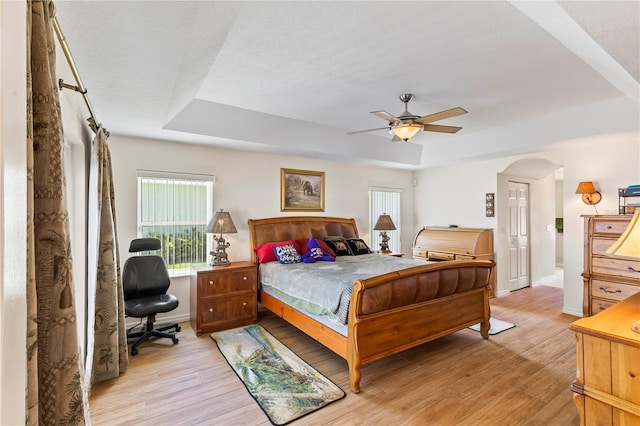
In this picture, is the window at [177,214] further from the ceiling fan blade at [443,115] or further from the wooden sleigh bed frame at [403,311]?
the ceiling fan blade at [443,115]

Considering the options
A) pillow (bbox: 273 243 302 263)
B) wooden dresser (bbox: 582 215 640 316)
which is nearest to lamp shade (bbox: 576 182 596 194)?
wooden dresser (bbox: 582 215 640 316)

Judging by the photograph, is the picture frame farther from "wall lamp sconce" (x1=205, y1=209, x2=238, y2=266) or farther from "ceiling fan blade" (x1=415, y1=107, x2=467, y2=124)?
"ceiling fan blade" (x1=415, y1=107, x2=467, y2=124)

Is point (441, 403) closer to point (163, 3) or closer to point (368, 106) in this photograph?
point (368, 106)

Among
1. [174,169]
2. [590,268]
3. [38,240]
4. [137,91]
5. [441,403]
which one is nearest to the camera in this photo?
[38,240]

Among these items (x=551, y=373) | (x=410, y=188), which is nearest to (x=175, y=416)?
(x=551, y=373)

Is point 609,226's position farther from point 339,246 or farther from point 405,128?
point 339,246

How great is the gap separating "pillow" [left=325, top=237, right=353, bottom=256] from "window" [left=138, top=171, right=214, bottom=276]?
1844mm

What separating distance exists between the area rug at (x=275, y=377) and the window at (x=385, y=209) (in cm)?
319

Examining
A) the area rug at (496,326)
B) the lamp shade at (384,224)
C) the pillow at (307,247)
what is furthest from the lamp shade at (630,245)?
the lamp shade at (384,224)

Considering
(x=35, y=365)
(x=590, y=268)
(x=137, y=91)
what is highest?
(x=137, y=91)

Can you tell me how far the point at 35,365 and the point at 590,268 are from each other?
5.10 metres

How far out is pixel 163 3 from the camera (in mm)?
1671

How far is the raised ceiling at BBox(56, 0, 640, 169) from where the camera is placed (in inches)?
69.9

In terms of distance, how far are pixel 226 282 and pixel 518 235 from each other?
5299mm
